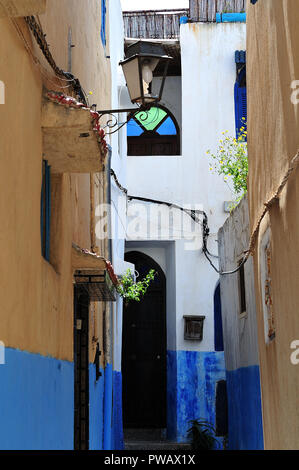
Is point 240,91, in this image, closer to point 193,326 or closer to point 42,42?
point 193,326

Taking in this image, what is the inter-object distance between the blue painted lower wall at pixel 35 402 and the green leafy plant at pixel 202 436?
724 centimetres

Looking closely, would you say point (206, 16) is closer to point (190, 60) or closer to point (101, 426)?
point (190, 60)

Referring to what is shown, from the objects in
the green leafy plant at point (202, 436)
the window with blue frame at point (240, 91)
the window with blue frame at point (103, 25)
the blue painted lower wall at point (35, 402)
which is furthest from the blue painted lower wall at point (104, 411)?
the window with blue frame at point (240, 91)

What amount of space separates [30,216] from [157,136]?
11.7m

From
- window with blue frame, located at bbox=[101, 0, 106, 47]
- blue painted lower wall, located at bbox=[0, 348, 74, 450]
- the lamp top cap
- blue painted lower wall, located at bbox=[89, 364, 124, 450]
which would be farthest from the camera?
window with blue frame, located at bbox=[101, 0, 106, 47]

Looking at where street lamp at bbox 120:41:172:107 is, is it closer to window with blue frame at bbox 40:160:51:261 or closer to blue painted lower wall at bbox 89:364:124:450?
window with blue frame at bbox 40:160:51:261

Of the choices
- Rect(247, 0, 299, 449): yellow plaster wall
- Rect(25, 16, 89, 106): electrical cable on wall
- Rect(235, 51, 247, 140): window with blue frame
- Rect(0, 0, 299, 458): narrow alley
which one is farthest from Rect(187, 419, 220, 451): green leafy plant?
Rect(25, 16, 89, 106): electrical cable on wall

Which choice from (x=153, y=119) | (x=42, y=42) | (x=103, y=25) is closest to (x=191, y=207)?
(x=153, y=119)

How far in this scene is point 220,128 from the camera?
1538cm

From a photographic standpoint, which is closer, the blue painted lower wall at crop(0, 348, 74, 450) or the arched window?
the blue painted lower wall at crop(0, 348, 74, 450)

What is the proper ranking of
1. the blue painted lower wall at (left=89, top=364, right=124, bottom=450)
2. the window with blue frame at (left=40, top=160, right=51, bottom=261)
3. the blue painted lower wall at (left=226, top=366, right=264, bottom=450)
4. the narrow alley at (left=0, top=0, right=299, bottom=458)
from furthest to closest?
the blue painted lower wall at (left=226, top=366, right=264, bottom=450) → the blue painted lower wall at (left=89, top=364, right=124, bottom=450) → the window with blue frame at (left=40, top=160, right=51, bottom=261) → the narrow alley at (left=0, top=0, right=299, bottom=458)

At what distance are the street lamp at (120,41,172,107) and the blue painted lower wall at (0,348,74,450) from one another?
8.26ft

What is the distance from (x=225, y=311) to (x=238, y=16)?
24.3ft

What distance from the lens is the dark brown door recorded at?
789 centimetres
